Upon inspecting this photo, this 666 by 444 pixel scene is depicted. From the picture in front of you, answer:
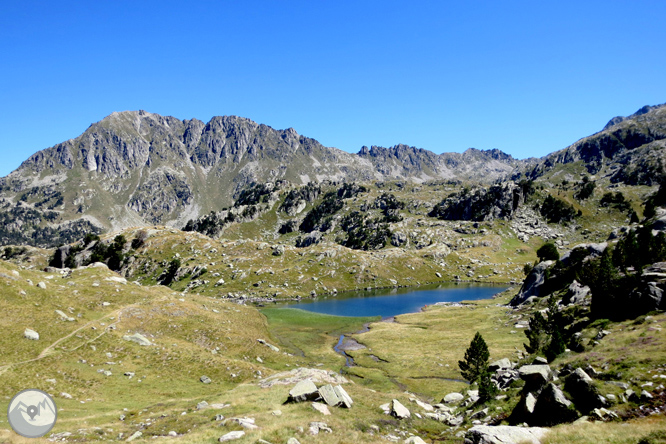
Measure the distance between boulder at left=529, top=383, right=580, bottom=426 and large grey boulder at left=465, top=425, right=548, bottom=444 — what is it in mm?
2733

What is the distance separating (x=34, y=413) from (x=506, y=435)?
26.0 meters

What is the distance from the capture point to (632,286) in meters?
44.2

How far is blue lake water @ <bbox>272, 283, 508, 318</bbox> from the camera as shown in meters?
128

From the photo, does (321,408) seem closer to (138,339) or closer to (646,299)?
(138,339)

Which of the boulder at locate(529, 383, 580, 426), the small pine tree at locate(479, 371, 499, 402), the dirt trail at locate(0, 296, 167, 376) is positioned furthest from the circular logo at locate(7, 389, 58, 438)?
the small pine tree at locate(479, 371, 499, 402)

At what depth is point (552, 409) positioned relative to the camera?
22.8m

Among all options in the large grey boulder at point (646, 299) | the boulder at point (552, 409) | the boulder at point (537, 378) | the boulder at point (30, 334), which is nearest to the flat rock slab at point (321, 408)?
the boulder at point (552, 409)

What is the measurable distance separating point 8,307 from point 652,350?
74.4m

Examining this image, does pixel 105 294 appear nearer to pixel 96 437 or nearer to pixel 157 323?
pixel 157 323

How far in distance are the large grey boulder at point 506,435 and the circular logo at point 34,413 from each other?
944 inches

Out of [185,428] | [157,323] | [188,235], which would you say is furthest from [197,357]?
[188,235]

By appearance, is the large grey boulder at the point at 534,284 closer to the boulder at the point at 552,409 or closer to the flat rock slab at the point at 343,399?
the boulder at the point at 552,409

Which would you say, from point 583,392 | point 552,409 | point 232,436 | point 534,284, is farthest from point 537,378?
point 534,284

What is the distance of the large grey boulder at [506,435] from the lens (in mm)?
19734
